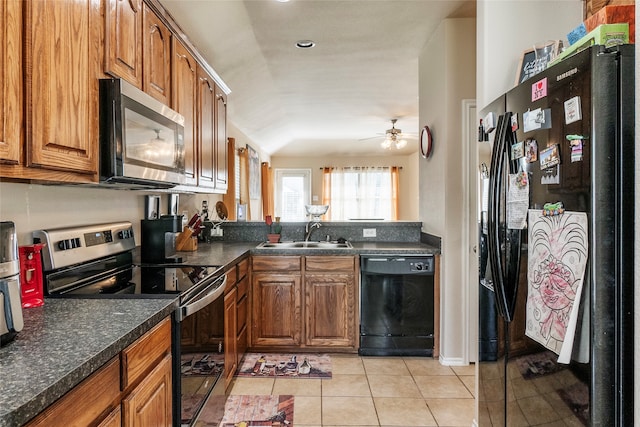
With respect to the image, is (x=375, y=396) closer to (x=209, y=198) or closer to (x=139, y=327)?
(x=139, y=327)

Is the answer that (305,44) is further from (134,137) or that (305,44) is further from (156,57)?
(134,137)

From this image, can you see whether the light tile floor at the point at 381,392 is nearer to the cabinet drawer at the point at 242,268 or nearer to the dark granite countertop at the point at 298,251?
the cabinet drawer at the point at 242,268

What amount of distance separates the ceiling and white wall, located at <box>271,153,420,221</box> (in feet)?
8.81

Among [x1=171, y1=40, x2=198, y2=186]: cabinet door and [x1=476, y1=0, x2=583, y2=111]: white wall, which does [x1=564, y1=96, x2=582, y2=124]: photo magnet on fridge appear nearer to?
[x1=476, y1=0, x2=583, y2=111]: white wall

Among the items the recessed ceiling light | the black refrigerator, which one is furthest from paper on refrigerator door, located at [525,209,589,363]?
the recessed ceiling light

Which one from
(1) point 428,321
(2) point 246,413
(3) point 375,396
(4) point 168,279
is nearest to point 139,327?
(4) point 168,279

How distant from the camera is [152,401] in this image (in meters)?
1.27

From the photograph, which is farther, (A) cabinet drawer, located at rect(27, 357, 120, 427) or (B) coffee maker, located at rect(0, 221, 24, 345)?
(B) coffee maker, located at rect(0, 221, 24, 345)

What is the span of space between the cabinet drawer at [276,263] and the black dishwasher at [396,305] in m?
0.52

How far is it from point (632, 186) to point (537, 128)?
339 mm

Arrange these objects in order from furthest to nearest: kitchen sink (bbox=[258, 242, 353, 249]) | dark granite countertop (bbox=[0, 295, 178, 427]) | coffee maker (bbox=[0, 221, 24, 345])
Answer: kitchen sink (bbox=[258, 242, 353, 249]) < coffee maker (bbox=[0, 221, 24, 345]) < dark granite countertop (bbox=[0, 295, 178, 427])

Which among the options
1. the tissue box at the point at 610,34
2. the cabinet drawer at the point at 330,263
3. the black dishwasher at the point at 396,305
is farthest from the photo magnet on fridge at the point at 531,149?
the cabinet drawer at the point at 330,263

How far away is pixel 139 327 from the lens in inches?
45.3

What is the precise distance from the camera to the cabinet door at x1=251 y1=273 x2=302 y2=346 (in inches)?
118
